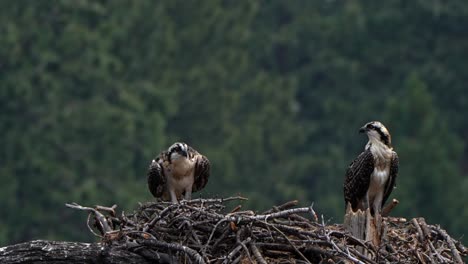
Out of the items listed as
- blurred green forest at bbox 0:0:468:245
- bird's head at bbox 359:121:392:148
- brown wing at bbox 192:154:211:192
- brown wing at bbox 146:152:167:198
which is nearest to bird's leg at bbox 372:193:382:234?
bird's head at bbox 359:121:392:148

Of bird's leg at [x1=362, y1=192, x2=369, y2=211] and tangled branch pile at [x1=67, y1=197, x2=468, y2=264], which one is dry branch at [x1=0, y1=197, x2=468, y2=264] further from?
bird's leg at [x1=362, y1=192, x2=369, y2=211]

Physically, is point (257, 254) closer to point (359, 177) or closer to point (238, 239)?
point (238, 239)

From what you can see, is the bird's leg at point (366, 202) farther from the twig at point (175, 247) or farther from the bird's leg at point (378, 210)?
the twig at point (175, 247)

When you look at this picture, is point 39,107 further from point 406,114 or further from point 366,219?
point 366,219

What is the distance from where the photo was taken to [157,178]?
1712 centimetres

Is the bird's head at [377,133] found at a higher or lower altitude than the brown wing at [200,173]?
lower

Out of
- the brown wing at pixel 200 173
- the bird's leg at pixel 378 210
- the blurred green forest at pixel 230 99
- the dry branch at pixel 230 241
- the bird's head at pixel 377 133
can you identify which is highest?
the blurred green forest at pixel 230 99

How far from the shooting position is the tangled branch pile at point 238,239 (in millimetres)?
14344

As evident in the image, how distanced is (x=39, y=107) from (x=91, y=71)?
155 cm

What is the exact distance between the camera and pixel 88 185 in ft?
129

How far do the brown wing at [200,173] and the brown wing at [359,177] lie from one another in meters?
1.46

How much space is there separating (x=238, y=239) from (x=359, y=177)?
2.42 m

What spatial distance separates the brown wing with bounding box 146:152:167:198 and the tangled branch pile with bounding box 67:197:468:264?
7.24 ft

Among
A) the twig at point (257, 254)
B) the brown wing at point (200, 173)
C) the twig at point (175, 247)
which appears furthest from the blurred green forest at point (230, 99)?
the twig at point (257, 254)
